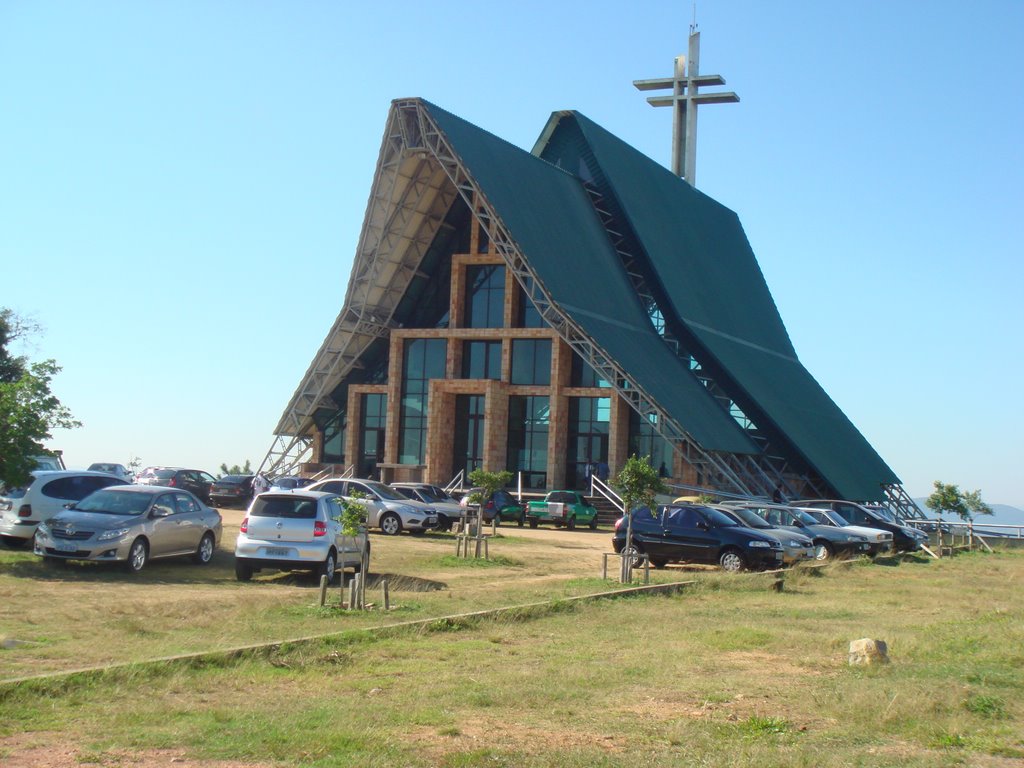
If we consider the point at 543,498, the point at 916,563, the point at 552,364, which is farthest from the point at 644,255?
the point at 916,563

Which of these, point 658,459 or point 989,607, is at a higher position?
point 658,459

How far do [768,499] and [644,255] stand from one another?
13.7 meters

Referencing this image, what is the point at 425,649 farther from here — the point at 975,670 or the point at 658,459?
the point at 658,459

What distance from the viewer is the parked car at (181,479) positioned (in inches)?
1650

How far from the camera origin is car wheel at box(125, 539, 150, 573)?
19.6m

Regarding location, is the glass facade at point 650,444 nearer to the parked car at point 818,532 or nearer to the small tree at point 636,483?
the parked car at point 818,532

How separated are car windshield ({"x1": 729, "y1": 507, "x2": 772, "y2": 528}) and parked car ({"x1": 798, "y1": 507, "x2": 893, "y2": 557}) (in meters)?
3.81

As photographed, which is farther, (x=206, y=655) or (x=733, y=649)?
(x=733, y=649)

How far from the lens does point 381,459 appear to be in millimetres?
50469

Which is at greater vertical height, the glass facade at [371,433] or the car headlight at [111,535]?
the glass facade at [371,433]

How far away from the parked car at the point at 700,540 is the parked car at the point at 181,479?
20.5 metres

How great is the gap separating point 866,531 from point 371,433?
24.3 metres

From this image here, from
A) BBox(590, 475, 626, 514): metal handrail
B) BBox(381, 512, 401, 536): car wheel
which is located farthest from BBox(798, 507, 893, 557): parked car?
BBox(381, 512, 401, 536): car wheel

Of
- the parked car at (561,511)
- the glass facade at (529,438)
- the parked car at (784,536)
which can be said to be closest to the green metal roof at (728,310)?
the glass facade at (529,438)
